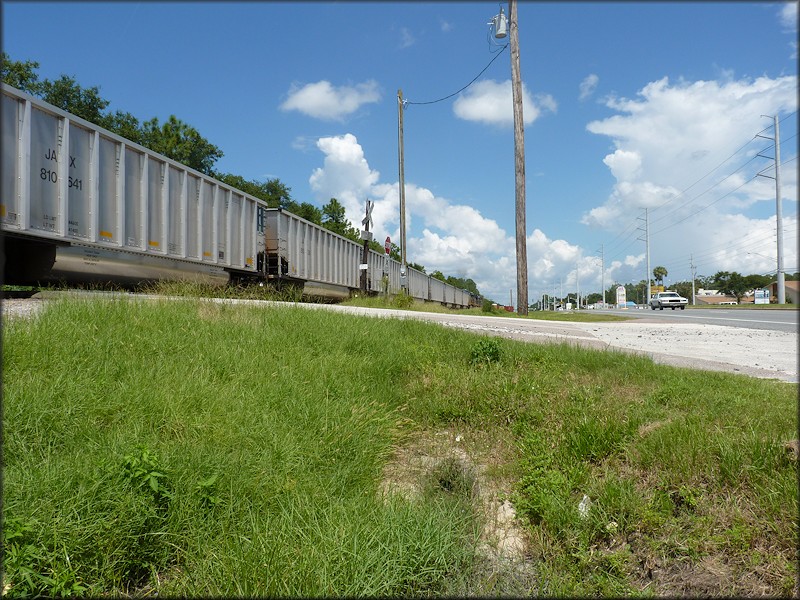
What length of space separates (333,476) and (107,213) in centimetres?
880

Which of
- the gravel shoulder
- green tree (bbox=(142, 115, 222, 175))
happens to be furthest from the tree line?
the gravel shoulder

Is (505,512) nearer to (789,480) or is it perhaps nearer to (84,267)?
(789,480)

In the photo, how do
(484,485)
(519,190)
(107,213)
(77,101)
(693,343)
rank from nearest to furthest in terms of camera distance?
(484,485)
(693,343)
(107,213)
(519,190)
(77,101)

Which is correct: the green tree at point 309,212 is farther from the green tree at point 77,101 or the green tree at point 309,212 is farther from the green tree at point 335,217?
the green tree at point 77,101

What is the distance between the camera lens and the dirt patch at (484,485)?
286cm

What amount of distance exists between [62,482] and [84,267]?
799 cm

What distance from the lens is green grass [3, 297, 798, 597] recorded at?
2.72 metres

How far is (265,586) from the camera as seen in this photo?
2596mm

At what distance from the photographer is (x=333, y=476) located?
353 cm

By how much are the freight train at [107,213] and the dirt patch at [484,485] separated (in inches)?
183

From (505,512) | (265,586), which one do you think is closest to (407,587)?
→ (265,586)

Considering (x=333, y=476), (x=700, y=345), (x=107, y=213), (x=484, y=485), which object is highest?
(x=107, y=213)

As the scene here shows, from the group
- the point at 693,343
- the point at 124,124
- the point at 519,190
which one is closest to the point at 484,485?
the point at 693,343

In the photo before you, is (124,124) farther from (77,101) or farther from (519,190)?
(519,190)
